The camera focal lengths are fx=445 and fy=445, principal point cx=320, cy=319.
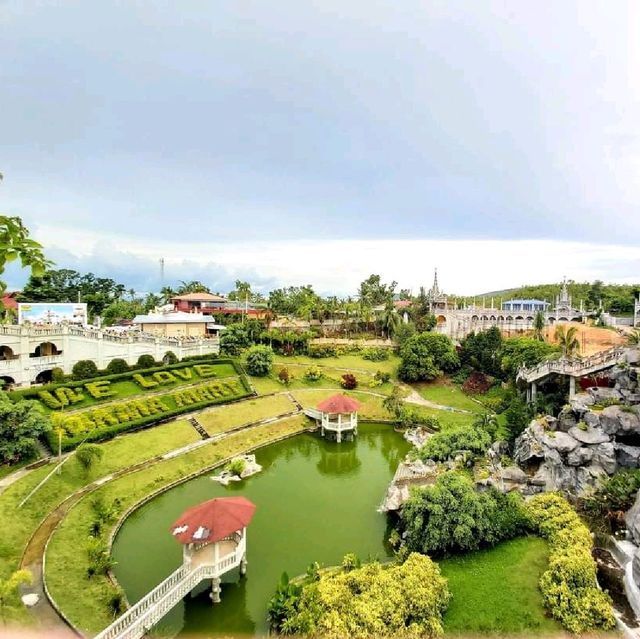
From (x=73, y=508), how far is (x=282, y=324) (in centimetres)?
3726

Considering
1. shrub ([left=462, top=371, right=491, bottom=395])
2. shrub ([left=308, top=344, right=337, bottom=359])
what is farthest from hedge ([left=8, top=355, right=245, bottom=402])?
shrub ([left=462, top=371, right=491, bottom=395])

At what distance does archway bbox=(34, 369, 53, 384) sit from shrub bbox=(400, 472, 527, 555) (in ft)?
88.7

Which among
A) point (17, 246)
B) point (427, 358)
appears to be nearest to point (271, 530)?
point (17, 246)

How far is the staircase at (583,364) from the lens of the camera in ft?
78.9

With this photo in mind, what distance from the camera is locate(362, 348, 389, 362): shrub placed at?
A: 147 feet

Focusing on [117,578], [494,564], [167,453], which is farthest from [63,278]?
[494,564]

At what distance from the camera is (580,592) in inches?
480

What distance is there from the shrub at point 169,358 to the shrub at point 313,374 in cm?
1124

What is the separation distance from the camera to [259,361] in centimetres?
3797

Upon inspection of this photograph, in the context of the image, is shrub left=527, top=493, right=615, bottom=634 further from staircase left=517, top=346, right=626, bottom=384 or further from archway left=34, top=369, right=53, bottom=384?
archway left=34, top=369, right=53, bottom=384

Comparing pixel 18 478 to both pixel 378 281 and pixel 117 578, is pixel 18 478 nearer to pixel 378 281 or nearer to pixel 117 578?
pixel 117 578

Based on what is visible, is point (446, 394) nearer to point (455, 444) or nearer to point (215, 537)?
point (455, 444)

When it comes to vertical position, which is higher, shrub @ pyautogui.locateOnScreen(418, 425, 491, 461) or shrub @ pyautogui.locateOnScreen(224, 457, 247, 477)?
shrub @ pyautogui.locateOnScreen(418, 425, 491, 461)

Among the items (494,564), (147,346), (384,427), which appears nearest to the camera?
(494,564)
